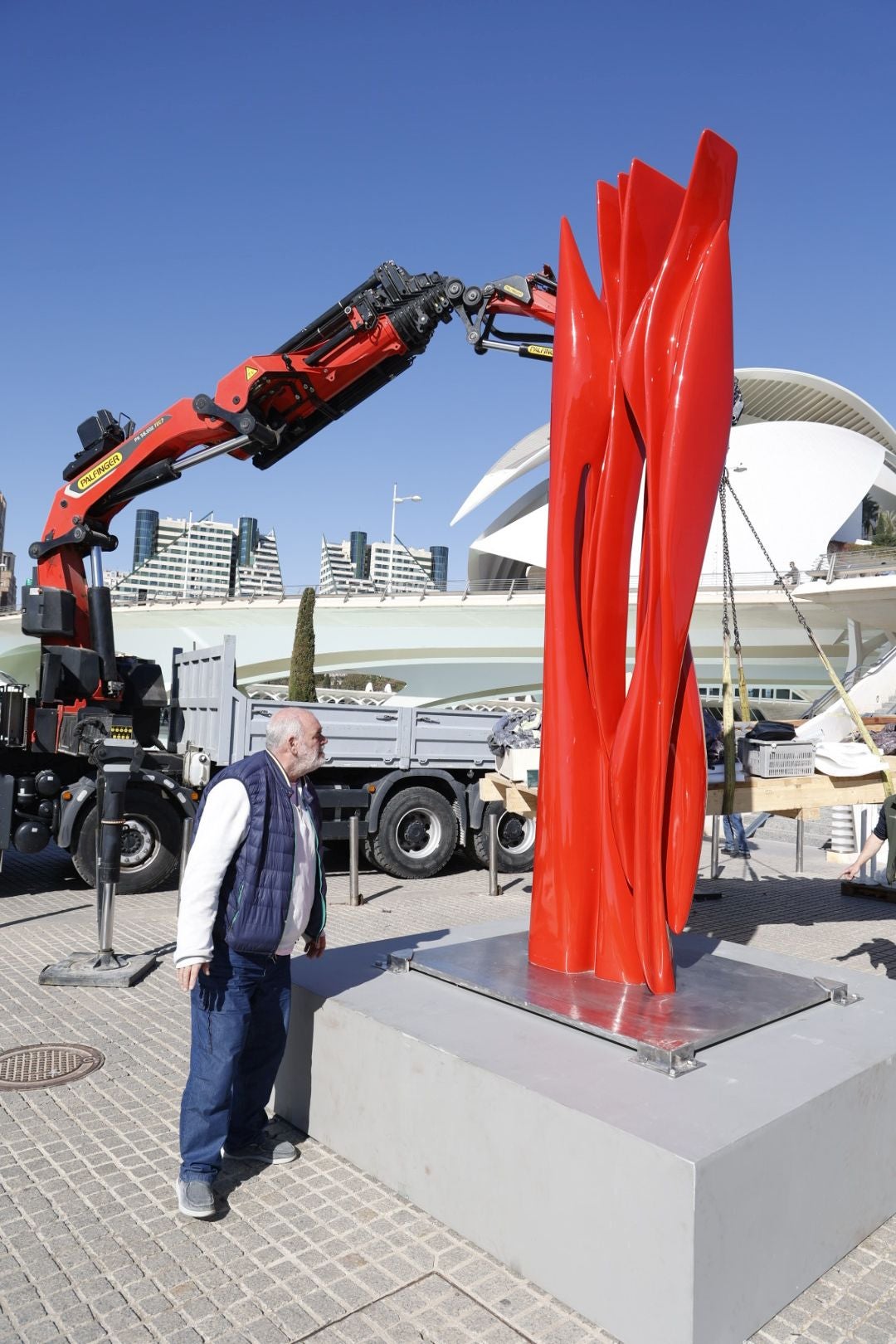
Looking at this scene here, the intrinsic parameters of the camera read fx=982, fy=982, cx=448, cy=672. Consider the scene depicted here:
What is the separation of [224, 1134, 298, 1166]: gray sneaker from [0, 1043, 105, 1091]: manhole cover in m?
1.28

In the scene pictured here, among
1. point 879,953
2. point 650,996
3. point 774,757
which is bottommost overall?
point 879,953

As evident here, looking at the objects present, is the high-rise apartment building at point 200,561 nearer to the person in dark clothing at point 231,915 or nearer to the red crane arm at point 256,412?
the red crane arm at point 256,412

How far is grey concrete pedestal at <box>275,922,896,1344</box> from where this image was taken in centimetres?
279

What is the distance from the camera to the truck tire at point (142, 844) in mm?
9055

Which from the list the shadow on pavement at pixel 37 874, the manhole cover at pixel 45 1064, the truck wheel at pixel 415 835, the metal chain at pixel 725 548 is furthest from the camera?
the truck wheel at pixel 415 835

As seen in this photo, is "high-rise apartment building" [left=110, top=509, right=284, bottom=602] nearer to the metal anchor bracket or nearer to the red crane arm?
the red crane arm

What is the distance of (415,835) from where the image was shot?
10.7 m

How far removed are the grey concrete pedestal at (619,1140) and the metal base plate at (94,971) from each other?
2.52 meters

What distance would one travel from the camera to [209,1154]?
3.45 meters

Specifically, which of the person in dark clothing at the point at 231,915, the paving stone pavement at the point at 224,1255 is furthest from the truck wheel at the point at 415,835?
the person in dark clothing at the point at 231,915

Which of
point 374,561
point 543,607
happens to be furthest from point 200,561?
point 543,607

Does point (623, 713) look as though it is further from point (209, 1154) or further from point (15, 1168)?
point (15, 1168)

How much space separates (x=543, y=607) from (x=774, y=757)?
1355 inches

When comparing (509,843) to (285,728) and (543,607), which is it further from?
(543,607)
